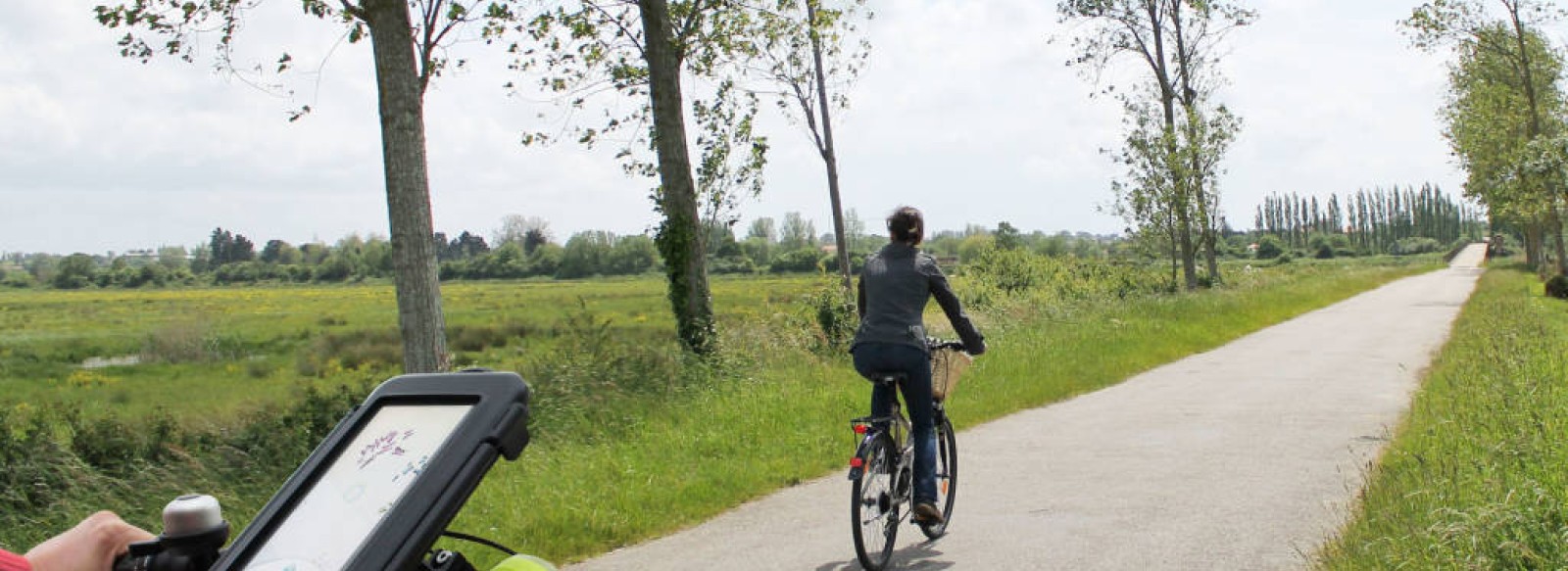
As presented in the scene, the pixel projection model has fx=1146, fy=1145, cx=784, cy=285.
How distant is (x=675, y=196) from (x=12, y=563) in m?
13.6

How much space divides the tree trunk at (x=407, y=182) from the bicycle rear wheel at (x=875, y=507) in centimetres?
560

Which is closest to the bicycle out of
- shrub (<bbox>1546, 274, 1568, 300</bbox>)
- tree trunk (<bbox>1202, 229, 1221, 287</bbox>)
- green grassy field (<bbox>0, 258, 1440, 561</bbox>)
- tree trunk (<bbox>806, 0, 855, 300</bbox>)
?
green grassy field (<bbox>0, 258, 1440, 561</bbox>)

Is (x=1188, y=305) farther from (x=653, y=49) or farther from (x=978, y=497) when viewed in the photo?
Result: (x=978, y=497)

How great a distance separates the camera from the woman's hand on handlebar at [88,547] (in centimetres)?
186

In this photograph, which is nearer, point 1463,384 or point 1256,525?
→ point 1256,525

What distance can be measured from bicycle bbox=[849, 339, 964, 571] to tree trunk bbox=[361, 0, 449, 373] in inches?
215

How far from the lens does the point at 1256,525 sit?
6738 mm

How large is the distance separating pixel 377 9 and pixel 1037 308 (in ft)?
56.9

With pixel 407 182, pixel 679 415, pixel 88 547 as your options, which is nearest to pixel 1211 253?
pixel 679 415

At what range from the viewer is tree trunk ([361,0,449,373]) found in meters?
9.88

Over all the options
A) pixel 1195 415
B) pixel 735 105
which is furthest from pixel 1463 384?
pixel 735 105

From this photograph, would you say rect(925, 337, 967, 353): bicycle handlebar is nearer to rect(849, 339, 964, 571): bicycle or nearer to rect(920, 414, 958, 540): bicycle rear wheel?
rect(849, 339, 964, 571): bicycle

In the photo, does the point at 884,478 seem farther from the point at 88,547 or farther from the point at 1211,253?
the point at 1211,253

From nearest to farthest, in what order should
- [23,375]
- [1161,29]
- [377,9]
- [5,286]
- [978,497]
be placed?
[978,497] → [377,9] → [1161,29] → [23,375] → [5,286]
